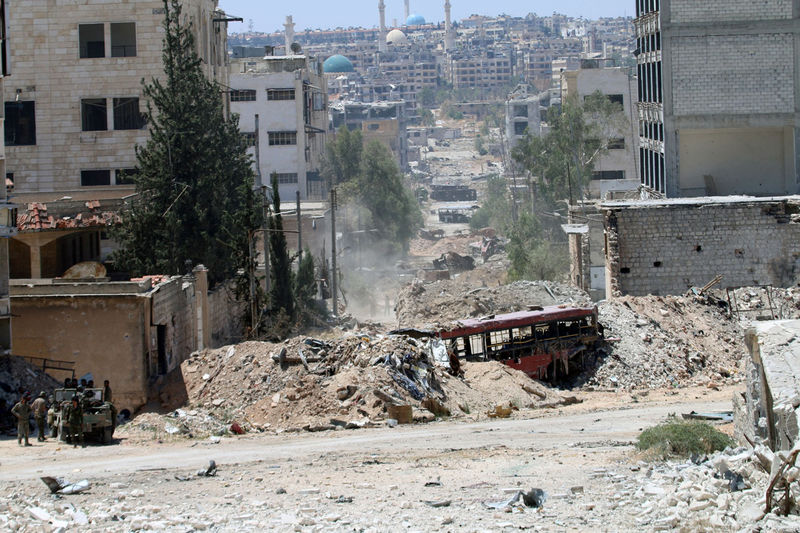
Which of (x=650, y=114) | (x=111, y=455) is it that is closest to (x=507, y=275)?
(x=650, y=114)

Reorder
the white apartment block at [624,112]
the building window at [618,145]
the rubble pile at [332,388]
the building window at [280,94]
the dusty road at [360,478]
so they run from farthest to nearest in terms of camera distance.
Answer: the building window at [280,94]
the white apartment block at [624,112]
the building window at [618,145]
the rubble pile at [332,388]
the dusty road at [360,478]

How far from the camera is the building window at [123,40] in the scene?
4050cm

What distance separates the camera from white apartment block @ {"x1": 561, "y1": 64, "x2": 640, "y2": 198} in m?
63.1

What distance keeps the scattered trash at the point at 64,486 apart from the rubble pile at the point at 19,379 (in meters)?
7.08

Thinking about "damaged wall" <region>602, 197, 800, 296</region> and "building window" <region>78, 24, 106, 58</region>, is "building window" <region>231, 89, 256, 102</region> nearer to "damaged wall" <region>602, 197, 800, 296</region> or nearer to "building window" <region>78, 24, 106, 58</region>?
"building window" <region>78, 24, 106, 58</region>

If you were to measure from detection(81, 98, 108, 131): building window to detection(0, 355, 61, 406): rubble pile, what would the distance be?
66.7 feet

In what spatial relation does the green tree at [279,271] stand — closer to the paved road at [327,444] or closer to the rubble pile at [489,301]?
Answer: the rubble pile at [489,301]

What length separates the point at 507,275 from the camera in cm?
5262

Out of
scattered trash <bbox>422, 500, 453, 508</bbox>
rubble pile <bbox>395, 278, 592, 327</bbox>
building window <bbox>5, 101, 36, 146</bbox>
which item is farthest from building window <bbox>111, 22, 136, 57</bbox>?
scattered trash <bbox>422, 500, 453, 508</bbox>

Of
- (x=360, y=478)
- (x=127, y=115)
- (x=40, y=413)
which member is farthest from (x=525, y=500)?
(x=127, y=115)

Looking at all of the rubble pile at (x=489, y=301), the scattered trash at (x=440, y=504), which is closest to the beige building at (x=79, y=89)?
the rubble pile at (x=489, y=301)

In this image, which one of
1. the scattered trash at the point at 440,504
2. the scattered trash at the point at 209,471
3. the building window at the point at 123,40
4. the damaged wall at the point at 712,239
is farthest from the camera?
the building window at the point at 123,40

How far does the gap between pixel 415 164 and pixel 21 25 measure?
10711cm

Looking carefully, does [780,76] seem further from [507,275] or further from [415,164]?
[415,164]
